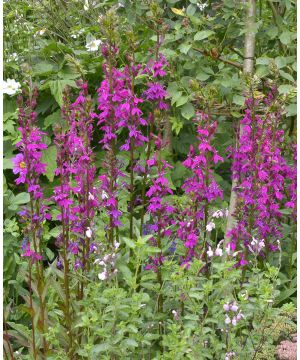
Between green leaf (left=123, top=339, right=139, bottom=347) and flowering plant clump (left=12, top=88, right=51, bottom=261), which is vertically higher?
flowering plant clump (left=12, top=88, right=51, bottom=261)

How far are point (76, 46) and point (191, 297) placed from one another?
217 centimetres

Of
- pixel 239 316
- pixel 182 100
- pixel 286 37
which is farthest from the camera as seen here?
pixel 182 100

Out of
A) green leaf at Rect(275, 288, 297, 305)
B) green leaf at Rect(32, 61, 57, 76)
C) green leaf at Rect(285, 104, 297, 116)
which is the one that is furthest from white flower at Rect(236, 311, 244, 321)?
green leaf at Rect(32, 61, 57, 76)

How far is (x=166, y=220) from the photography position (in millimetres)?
2754

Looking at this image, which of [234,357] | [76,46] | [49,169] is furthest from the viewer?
[76,46]

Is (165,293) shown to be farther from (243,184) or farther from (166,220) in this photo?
(243,184)

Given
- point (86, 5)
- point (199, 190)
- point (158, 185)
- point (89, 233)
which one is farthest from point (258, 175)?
point (86, 5)

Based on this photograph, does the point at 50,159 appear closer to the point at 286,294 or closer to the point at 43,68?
the point at 43,68

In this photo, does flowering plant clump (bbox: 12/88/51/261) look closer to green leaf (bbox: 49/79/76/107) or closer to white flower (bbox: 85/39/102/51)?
green leaf (bbox: 49/79/76/107)

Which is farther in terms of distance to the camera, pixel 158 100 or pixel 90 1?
pixel 90 1

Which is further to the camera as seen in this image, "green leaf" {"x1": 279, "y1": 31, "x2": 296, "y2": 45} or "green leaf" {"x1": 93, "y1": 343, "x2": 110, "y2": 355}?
"green leaf" {"x1": 279, "y1": 31, "x2": 296, "y2": 45}

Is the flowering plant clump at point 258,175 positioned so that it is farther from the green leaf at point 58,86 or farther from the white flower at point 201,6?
the green leaf at point 58,86

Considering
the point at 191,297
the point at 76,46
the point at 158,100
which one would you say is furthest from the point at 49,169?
the point at 191,297

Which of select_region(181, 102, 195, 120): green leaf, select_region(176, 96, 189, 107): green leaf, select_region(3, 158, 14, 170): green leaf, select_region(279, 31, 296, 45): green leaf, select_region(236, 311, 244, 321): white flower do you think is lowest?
select_region(236, 311, 244, 321): white flower
